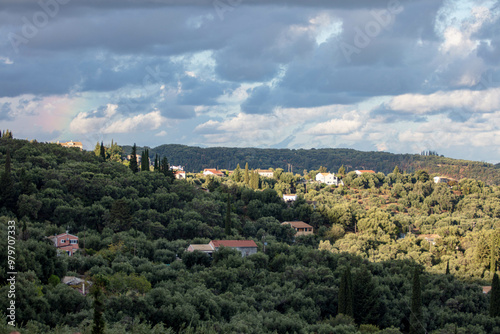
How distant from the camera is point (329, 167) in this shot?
178m

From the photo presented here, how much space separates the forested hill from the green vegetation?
9727 cm

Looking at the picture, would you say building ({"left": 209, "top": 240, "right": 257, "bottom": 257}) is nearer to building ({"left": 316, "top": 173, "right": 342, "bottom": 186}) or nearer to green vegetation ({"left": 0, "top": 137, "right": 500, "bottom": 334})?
green vegetation ({"left": 0, "top": 137, "right": 500, "bottom": 334})

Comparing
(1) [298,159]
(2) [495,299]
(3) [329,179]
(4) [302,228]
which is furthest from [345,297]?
(1) [298,159]

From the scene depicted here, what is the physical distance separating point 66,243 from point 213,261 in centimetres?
1100

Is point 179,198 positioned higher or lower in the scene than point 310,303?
higher

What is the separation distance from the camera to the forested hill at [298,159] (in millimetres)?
162250

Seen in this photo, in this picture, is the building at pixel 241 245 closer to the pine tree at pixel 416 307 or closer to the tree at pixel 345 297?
the tree at pixel 345 297

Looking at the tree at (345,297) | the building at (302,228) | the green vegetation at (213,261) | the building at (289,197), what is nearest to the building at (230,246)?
the green vegetation at (213,261)

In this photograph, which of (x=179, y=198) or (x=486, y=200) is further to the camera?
(x=486, y=200)

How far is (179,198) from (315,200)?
25.9 metres

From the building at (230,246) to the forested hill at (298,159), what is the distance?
11879 centimetres

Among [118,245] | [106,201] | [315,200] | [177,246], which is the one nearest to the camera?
[118,245]

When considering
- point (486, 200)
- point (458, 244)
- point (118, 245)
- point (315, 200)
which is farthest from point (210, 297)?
point (486, 200)

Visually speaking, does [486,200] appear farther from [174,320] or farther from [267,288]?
[174,320]
